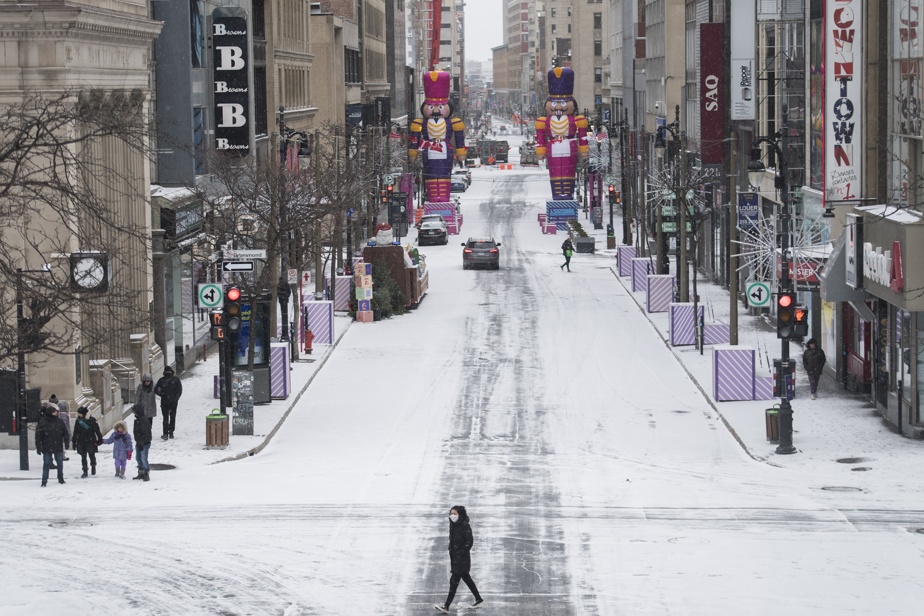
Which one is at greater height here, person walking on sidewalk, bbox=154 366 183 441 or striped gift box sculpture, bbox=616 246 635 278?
striped gift box sculpture, bbox=616 246 635 278

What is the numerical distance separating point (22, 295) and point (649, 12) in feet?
265

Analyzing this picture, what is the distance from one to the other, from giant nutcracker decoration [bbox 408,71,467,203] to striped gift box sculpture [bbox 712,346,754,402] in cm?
5136

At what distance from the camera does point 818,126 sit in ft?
130

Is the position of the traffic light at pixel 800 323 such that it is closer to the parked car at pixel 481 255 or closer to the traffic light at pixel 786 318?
the traffic light at pixel 786 318

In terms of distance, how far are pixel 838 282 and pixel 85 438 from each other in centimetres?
1657

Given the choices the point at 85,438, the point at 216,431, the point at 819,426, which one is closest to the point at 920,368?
the point at 819,426

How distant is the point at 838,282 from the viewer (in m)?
33.7

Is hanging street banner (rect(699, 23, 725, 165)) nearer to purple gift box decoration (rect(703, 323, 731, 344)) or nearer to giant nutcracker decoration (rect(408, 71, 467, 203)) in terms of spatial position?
purple gift box decoration (rect(703, 323, 731, 344))

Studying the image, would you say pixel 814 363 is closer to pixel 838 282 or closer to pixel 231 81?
pixel 838 282

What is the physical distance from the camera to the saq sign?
52.9 m

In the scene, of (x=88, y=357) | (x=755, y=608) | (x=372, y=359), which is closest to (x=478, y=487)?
(x=755, y=608)

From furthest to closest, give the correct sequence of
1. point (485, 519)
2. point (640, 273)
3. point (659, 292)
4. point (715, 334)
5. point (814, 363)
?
point (640, 273), point (659, 292), point (715, 334), point (814, 363), point (485, 519)

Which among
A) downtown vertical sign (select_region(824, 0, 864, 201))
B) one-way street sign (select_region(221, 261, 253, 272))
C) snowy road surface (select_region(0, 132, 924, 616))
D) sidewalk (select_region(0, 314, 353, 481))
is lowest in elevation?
snowy road surface (select_region(0, 132, 924, 616))

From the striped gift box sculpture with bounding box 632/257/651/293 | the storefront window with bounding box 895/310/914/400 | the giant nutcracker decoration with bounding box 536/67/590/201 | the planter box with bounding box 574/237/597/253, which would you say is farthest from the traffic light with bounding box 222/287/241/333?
the giant nutcracker decoration with bounding box 536/67/590/201
